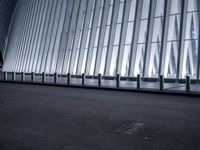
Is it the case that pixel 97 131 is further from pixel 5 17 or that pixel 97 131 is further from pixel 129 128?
pixel 5 17

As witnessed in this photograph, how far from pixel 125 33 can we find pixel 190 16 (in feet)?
19.2

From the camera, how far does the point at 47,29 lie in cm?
3005

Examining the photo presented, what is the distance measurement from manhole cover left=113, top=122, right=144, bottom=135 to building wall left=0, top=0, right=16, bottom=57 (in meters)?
49.3

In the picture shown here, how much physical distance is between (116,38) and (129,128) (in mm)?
18185

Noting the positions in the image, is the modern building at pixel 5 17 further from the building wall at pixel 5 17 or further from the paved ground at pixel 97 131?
the paved ground at pixel 97 131

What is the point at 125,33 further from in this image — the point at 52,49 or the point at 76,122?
the point at 76,122

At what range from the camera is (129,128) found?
394 cm

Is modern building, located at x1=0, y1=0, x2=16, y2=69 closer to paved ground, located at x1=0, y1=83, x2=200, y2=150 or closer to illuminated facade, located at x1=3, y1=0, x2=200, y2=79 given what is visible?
illuminated facade, located at x1=3, y1=0, x2=200, y2=79

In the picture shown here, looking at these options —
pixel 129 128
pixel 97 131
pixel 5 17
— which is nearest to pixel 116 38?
pixel 129 128

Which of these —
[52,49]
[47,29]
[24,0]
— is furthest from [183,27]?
[24,0]

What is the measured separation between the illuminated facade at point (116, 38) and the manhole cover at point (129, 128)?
42.4ft

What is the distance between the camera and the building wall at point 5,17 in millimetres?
46781

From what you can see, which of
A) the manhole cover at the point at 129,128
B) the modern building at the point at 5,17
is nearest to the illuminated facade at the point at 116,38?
the manhole cover at the point at 129,128

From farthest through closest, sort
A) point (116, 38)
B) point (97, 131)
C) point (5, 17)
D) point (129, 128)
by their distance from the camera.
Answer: point (5, 17) → point (116, 38) → point (129, 128) → point (97, 131)
